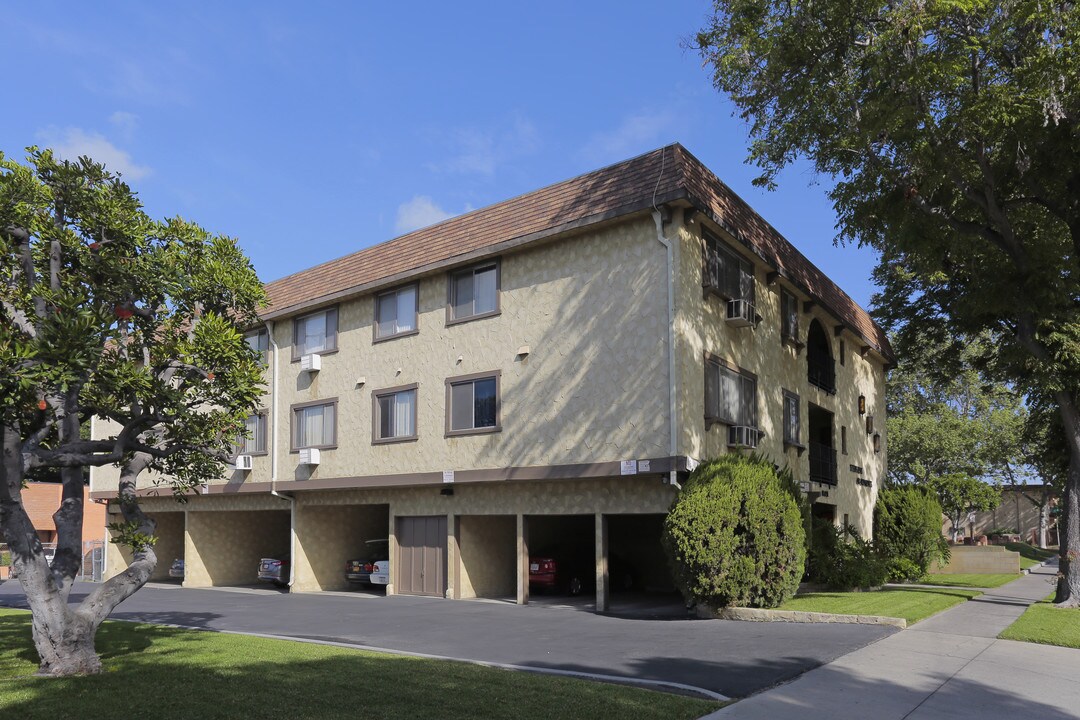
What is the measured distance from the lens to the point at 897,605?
17.6 metres

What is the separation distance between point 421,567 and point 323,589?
4.76 m

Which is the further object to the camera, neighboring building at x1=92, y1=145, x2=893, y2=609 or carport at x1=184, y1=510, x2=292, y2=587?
carport at x1=184, y1=510, x2=292, y2=587

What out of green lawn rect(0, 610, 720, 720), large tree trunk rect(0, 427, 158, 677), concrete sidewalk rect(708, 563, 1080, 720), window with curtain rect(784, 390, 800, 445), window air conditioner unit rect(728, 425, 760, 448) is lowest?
concrete sidewalk rect(708, 563, 1080, 720)

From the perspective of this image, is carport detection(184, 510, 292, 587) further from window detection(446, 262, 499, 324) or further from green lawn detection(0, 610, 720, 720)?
green lawn detection(0, 610, 720, 720)

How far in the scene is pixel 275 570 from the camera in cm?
2648

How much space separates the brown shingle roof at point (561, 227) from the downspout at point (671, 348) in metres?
0.66

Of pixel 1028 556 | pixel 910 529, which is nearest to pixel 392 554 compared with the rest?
pixel 910 529

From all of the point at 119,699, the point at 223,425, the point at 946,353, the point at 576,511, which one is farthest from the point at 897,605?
the point at 119,699

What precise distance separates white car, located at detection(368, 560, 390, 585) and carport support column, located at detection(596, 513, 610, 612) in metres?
7.54

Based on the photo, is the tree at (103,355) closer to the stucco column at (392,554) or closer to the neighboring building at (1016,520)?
the stucco column at (392,554)

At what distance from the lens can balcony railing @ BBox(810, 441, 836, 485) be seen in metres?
26.0

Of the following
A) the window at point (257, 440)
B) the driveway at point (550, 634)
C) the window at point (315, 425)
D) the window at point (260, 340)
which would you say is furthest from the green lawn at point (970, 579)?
the window at point (260, 340)

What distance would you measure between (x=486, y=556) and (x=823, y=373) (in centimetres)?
1210

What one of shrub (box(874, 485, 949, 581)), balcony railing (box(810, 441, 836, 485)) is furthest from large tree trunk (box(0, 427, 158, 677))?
shrub (box(874, 485, 949, 581))
